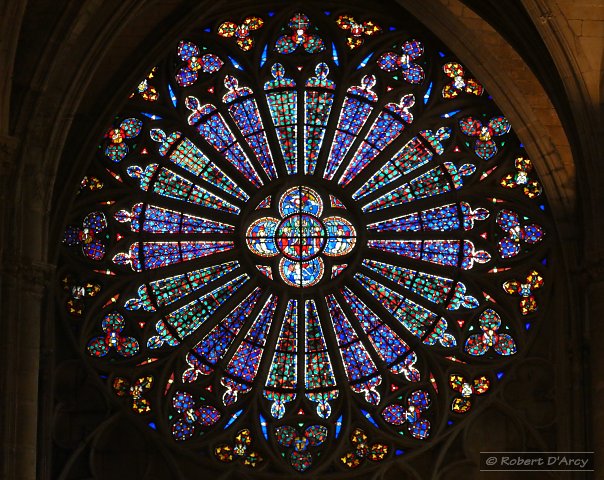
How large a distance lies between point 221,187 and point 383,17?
2.75 meters

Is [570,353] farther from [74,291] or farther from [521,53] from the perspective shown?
[74,291]

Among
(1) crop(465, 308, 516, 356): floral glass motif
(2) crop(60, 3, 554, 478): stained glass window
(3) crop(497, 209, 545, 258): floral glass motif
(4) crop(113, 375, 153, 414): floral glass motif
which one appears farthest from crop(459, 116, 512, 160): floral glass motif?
(4) crop(113, 375, 153, 414): floral glass motif

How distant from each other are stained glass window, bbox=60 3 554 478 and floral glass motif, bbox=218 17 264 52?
0.6 inches

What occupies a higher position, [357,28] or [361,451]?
[357,28]

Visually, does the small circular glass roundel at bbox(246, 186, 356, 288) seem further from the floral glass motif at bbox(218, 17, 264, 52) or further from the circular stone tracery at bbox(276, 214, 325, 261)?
the floral glass motif at bbox(218, 17, 264, 52)

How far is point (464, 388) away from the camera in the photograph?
22781 mm

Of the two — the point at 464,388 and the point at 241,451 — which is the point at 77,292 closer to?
the point at 241,451

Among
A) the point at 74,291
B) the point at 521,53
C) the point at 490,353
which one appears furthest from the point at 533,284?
the point at 74,291

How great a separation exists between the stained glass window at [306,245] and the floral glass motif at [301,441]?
21 millimetres

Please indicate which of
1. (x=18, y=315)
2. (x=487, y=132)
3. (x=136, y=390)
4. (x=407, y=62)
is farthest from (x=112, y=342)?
(x=487, y=132)

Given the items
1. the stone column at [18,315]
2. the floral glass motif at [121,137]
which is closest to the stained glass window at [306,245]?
the floral glass motif at [121,137]

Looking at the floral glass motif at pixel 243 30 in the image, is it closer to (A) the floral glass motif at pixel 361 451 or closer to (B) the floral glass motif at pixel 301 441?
(B) the floral glass motif at pixel 301 441

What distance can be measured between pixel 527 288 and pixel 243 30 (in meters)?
4.43

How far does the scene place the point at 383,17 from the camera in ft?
79.3
